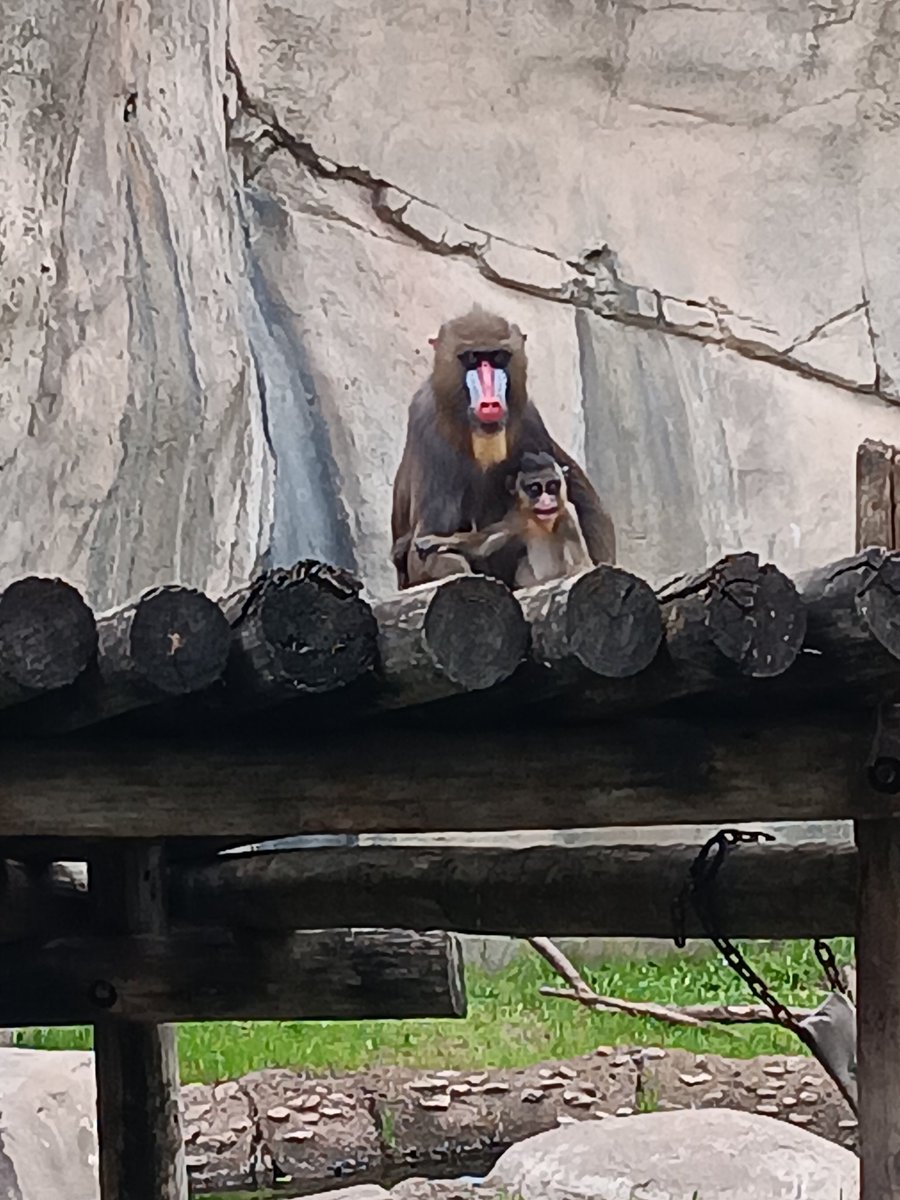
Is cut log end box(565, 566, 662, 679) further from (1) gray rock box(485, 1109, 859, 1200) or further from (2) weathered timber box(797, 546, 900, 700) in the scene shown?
(1) gray rock box(485, 1109, 859, 1200)

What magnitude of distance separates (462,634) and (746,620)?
0.29 m

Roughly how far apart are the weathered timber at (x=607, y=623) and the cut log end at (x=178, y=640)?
347 millimetres

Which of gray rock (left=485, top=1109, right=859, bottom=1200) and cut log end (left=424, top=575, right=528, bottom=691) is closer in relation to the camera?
cut log end (left=424, top=575, right=528, bottom=691)

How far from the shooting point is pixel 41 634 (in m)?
1.95

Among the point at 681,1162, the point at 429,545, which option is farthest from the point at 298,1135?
the point at 429,545

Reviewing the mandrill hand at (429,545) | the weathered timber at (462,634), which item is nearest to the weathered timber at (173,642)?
the weathered timber at (462,634)

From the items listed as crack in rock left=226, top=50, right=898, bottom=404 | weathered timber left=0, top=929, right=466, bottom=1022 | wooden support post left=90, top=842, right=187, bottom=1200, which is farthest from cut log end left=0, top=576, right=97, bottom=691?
crack in rock left=226, top=50, right=898, bottom=404

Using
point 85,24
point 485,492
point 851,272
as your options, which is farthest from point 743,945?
point 85,24

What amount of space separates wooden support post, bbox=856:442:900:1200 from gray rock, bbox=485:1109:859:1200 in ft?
8.09

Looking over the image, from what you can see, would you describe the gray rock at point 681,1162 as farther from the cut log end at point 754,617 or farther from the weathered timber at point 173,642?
the weathered timber at point 173,642

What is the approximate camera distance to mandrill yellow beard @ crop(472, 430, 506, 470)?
471cm

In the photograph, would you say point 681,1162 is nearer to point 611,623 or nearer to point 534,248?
point 611,623

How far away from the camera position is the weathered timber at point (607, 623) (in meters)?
1.90

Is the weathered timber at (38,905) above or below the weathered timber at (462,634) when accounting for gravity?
below
